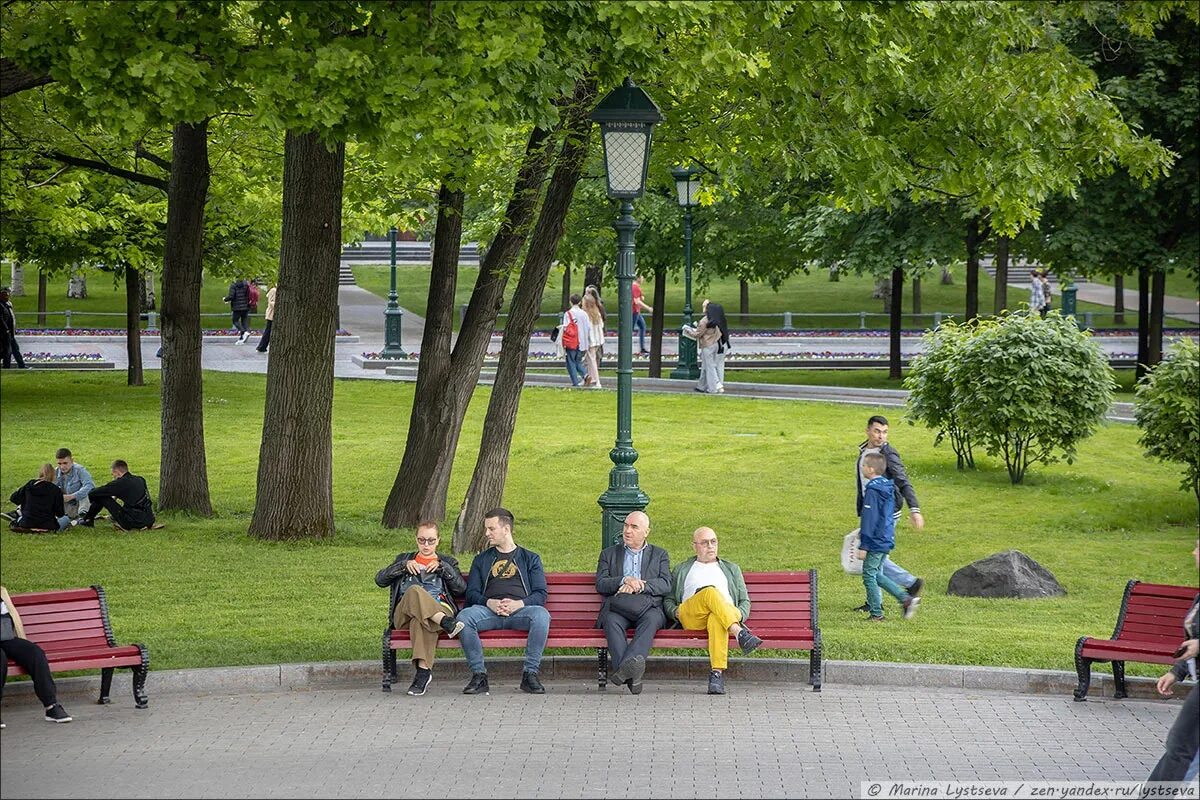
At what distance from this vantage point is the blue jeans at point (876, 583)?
12.4 m

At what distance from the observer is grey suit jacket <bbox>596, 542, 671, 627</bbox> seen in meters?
10.6

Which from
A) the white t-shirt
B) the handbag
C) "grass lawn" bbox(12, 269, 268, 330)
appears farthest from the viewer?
"grass lawn" bbox(12, 269, 268, 330)

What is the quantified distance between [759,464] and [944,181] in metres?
7.96

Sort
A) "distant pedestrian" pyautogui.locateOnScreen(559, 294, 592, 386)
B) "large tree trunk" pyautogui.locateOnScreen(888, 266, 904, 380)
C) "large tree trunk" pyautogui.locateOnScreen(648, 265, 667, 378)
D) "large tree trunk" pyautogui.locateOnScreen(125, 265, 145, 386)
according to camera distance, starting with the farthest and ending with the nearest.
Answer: "large tree trunk" pyautogui.locateOnScreen(888, 266, 904, 380) → "large tree trunk" pyautogui.locateOnScreen(648, 265, 667, 378) → "large tree trunk" pyautogui.locateOnScreen(125, 265, 145, 386) → "distant pedestrian" pyautogui.locateOnScreen(559, 294, 592, 386)

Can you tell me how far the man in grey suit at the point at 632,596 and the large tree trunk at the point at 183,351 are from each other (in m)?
8.80

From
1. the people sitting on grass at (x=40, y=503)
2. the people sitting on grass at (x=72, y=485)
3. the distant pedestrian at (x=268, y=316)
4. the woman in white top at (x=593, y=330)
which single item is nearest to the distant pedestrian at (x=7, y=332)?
the distant pedestrian at (x=268, y=316)

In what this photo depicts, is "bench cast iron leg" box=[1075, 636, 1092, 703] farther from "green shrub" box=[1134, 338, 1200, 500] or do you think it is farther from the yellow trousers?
"green shrub" box=[1134, 338, 1200, 500]

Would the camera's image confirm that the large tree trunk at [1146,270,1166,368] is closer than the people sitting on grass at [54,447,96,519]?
No

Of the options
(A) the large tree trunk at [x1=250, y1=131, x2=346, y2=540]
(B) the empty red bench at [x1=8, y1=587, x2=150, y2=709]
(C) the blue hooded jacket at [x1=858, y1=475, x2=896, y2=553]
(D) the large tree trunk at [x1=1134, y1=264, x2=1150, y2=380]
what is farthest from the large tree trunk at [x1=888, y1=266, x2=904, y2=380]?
(B) the empty red bench at [x1=8, y1=587, x2=150, y2=709]

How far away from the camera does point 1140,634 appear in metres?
10.3

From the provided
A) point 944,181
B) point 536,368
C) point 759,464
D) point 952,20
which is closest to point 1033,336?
point 759,464

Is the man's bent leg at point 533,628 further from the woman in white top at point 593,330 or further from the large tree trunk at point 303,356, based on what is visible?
the woman in white top at point 593,330

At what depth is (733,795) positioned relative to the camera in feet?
26.1

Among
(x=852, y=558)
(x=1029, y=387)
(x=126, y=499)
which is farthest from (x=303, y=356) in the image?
(x=1029, y=387)
